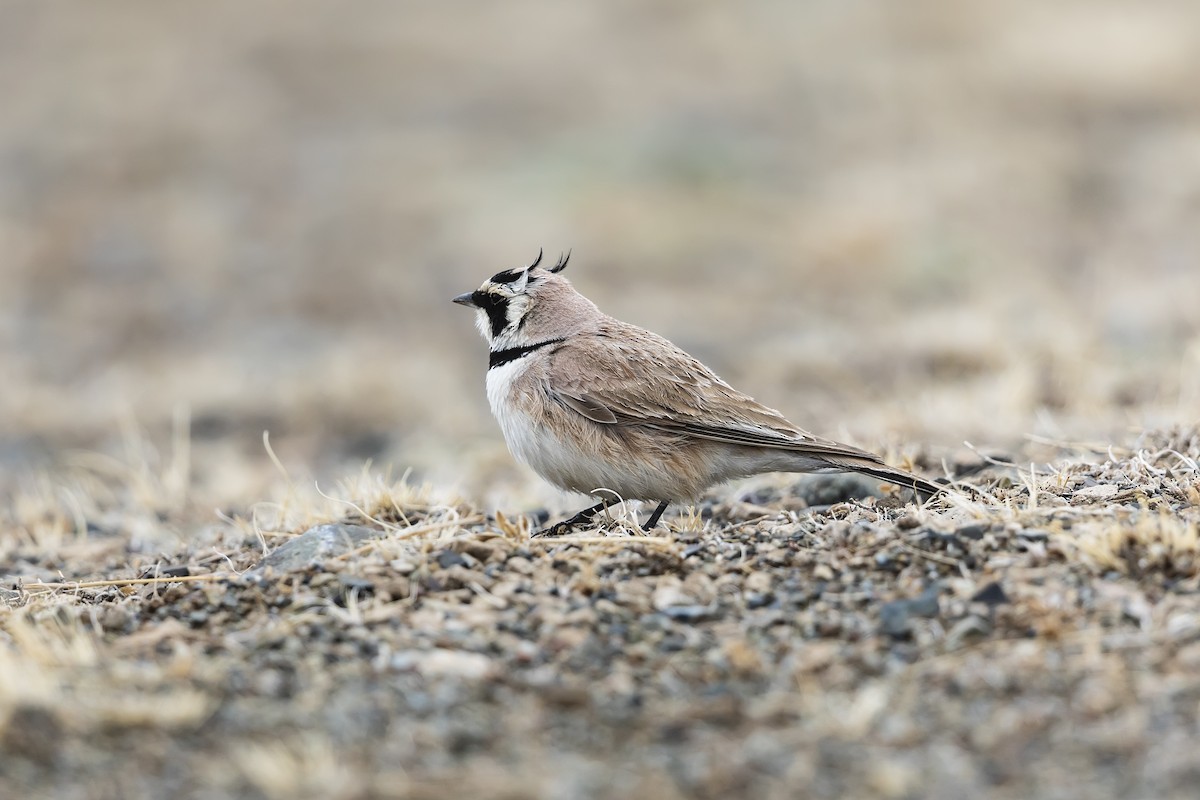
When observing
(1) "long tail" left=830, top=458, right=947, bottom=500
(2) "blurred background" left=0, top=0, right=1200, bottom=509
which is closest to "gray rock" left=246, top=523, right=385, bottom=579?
(1) "long tail" left=830, top=458, right=947, bottom=500

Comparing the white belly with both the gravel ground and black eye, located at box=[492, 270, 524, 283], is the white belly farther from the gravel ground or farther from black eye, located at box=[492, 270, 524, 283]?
black eye, located at box=[492, 270, 524, 283]

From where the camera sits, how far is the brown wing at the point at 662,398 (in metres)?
6.03

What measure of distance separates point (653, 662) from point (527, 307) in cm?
297

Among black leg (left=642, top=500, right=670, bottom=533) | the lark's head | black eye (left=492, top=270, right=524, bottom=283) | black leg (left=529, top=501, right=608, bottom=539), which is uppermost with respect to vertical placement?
black eye (left=492, top=270, right=524, bottom=283)

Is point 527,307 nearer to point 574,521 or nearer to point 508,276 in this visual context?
point 508,276

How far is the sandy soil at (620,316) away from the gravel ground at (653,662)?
0.02 meters

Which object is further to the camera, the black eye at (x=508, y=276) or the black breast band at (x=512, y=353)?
the black eye at (x=508, y=276)

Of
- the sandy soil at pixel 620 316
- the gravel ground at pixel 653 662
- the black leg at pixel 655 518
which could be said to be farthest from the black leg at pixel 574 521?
the gravel ground at pixel 653 662

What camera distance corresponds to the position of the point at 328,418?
1097cm

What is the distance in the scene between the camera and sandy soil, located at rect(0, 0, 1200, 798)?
3.77 metres

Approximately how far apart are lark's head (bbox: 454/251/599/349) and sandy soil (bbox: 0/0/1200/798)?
0.89 meters

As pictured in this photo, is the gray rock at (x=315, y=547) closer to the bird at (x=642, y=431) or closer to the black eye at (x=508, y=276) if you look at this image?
the bird at (x=642, y=431)

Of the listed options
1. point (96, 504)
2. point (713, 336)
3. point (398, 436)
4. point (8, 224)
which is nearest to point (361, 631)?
point (96, 504)

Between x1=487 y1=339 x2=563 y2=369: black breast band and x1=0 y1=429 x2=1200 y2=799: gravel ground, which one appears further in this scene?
x1=487 y1=339 x2=563 y2=369: black breast band
